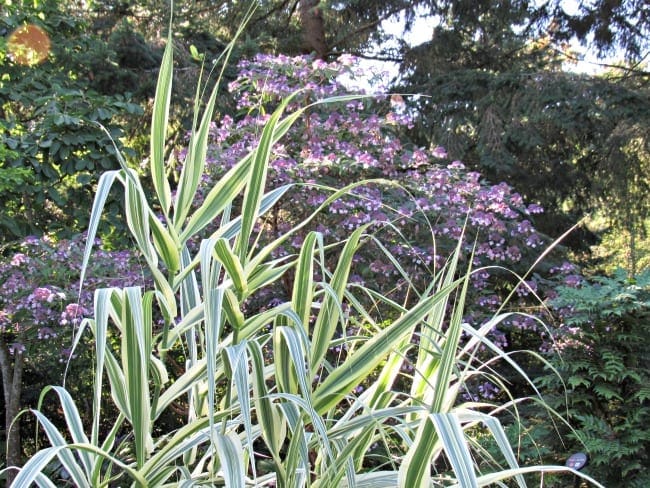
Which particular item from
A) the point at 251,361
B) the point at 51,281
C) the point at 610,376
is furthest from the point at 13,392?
the point at 251,361

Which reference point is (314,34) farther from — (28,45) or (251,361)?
(251,361)

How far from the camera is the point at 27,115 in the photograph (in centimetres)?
523

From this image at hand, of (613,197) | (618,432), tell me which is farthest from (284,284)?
(613,197)

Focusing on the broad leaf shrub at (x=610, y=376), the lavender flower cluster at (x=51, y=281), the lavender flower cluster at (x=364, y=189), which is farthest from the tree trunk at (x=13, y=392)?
the broad leaf shrub at (x=610, y=376)

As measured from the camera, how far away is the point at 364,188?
3.67m

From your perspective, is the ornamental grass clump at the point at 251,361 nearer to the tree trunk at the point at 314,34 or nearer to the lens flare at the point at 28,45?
the lens flare at the point at 28,45

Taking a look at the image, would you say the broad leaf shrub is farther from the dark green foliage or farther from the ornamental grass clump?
the dark green foliage

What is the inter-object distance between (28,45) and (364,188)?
Answer: 2.32 metres

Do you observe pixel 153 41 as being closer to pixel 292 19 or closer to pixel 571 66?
pixel 292 19

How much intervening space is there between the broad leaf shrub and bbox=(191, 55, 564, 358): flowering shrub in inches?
23.3

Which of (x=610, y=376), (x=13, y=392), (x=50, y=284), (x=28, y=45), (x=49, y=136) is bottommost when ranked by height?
(x=610, y=376)

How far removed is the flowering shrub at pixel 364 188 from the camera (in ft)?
11.7

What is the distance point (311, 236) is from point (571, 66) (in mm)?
6712

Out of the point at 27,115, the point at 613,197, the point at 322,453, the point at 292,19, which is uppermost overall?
the point at 292,19
